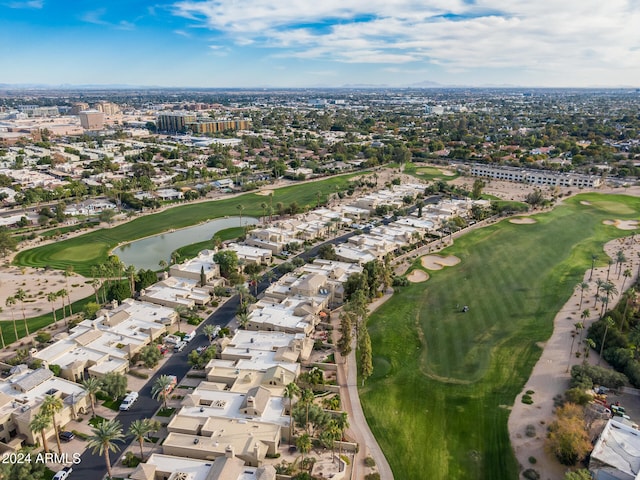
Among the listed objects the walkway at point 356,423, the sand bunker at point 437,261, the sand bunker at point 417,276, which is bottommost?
the walkway at point 356,423

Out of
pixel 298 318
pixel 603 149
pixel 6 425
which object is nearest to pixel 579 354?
pixel 298 318

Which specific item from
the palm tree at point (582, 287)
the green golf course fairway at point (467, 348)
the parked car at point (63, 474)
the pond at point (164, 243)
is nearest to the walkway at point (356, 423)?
the green golf course fairway at point (467, 348)

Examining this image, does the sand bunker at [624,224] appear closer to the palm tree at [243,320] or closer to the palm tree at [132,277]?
the palm tree at [243,320]

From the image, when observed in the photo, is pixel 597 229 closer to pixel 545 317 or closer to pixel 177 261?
pixel 545 317

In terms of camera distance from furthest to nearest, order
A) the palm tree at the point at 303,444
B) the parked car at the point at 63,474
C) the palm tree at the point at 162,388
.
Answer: the palm tree at the point at 162,388 < the palm tree at the point at 303,444 < the parked car at the point at 63,474

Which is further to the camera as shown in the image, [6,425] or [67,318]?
[67,318]

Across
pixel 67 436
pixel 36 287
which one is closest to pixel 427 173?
pixel 36 287

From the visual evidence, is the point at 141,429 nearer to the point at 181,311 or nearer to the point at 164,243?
the point at 181,311
